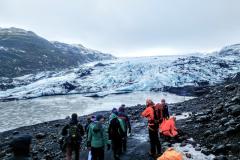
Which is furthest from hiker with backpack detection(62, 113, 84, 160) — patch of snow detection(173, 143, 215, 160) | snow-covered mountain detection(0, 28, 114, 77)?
snow-covered mountain detection(0, 28, 114, 77)

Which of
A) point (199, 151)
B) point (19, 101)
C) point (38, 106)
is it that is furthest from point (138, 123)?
point (19, 101)

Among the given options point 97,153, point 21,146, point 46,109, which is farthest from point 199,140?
point 46,109

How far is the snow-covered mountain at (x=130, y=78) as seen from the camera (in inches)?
2630

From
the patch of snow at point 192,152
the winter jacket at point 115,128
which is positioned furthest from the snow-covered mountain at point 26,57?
the winter jacket at point 115,128

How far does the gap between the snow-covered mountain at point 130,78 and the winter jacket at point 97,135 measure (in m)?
48.3

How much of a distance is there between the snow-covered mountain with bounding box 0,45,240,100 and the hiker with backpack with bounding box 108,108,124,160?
150ft

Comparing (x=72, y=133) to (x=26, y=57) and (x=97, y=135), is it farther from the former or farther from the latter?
(x=26, y=57)

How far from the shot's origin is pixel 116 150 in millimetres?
15898

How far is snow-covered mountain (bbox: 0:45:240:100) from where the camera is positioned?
66.8 m

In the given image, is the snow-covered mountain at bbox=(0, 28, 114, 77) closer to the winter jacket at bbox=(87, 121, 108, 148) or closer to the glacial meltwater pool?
the glacial meltwater pool

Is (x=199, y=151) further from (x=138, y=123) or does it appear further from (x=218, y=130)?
(x=138, y=123)

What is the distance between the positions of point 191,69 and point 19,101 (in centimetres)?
3493

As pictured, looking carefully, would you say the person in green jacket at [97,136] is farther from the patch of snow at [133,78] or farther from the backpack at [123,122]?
the patch of snow at [133,78]

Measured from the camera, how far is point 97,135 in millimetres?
13172
